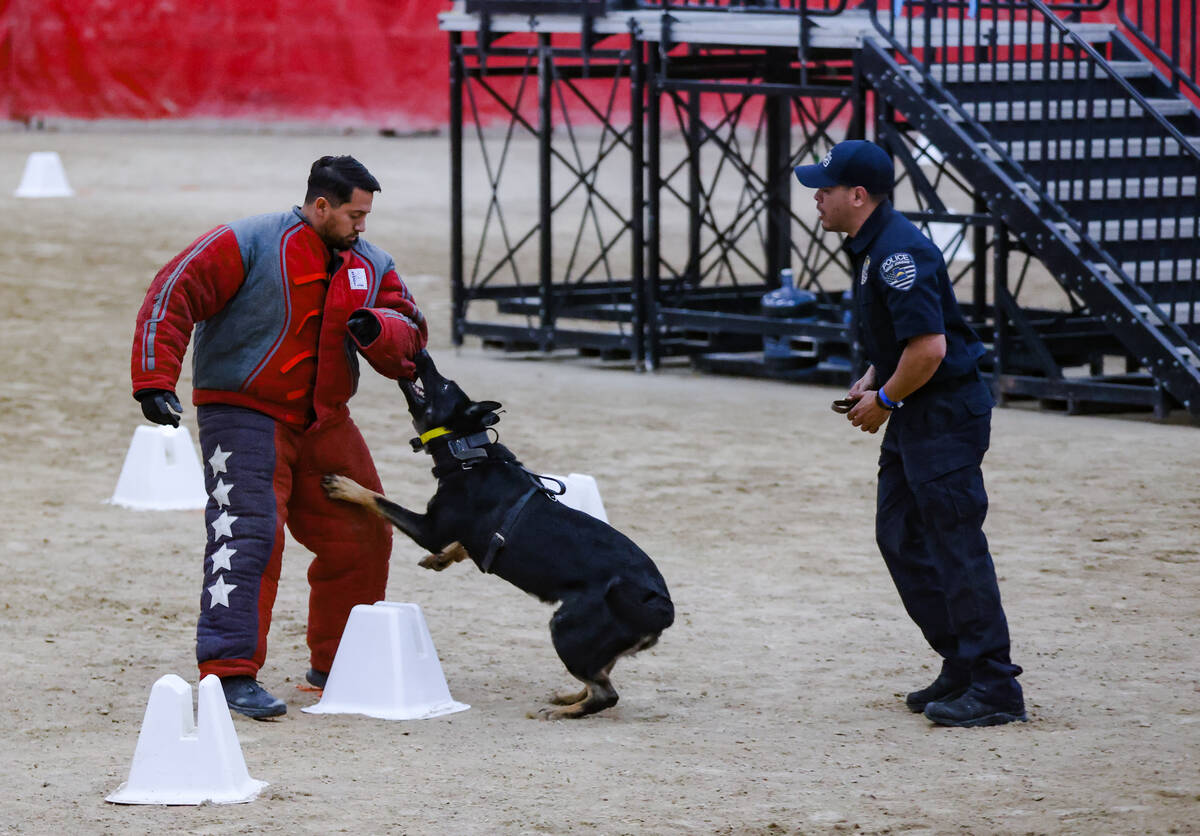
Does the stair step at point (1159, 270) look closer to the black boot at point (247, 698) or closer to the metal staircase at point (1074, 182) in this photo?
the metal staircase at point (1074, 182)

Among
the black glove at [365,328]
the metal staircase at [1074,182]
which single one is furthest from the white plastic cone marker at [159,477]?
the metal staircase at [1074,182]

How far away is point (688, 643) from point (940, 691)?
134 cm

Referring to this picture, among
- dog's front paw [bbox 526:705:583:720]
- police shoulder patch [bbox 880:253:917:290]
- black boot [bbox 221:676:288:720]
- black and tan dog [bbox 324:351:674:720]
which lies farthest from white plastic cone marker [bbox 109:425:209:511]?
police shoulder patch [bbox 880:253:917:290]

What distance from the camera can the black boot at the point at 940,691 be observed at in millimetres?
6234

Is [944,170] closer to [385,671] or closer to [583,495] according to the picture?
[583,495]

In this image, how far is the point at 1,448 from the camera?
37.6ft

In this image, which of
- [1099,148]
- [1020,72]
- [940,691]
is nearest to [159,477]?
[940,691]

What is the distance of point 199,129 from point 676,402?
61.2 feet

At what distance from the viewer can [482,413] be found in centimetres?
639

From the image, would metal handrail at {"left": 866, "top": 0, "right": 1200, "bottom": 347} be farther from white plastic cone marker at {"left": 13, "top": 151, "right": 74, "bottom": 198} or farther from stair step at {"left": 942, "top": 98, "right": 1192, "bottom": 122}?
white plastic cone marker at {"left": 13, "top": 151, "right": 74, "bottom": 198}

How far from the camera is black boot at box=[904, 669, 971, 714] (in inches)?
245

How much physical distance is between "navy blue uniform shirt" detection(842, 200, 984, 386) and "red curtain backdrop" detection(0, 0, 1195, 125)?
24.1m

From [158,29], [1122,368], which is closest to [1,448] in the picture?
[1122,368]

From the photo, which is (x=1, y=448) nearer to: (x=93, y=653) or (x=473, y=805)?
(x=93, y=653)
